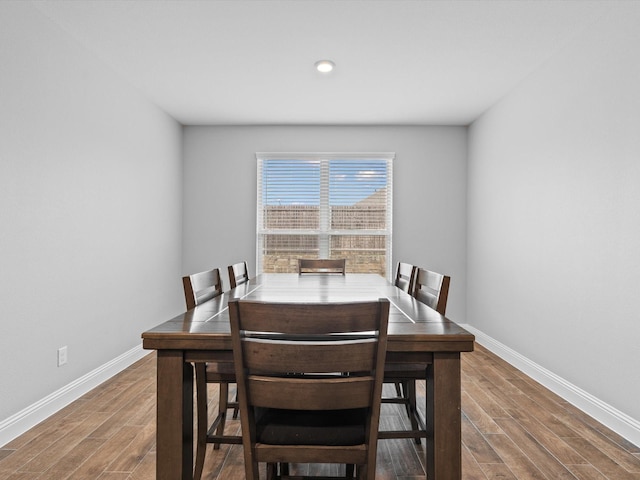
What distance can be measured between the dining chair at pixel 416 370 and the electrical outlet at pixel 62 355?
2185mm

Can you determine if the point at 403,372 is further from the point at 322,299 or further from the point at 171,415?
the point at 171,415

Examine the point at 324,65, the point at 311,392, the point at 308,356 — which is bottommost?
the point at 311,392

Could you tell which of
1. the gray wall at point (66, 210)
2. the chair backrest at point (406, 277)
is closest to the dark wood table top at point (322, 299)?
the chair backrest at point (406, 277)

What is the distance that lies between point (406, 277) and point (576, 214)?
1.29m

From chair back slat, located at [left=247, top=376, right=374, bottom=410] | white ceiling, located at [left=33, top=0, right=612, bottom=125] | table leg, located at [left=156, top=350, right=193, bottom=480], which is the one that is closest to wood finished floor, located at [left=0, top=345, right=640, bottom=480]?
table leg, located at [left=156, top=350, right=193, bottom=480]

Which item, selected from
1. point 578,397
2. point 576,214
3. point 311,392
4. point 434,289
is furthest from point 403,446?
point 576,214

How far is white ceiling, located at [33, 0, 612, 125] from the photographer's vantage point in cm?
248

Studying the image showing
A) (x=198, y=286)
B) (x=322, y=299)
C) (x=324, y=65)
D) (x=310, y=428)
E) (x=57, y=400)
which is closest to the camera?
A: (x=310, y=428)

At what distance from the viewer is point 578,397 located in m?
2.67

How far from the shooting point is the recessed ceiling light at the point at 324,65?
10.4 feet

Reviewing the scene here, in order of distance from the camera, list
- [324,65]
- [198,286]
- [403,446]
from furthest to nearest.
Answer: [324,65] → [403,446] → [198,286]

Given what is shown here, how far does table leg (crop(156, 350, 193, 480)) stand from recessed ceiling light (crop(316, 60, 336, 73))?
2.64 meters

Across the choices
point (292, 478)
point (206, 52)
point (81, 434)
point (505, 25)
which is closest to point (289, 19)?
point (206, 52)

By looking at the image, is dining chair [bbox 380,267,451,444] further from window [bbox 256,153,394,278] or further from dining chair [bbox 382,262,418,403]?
window [bbox 256,153,394,278]
